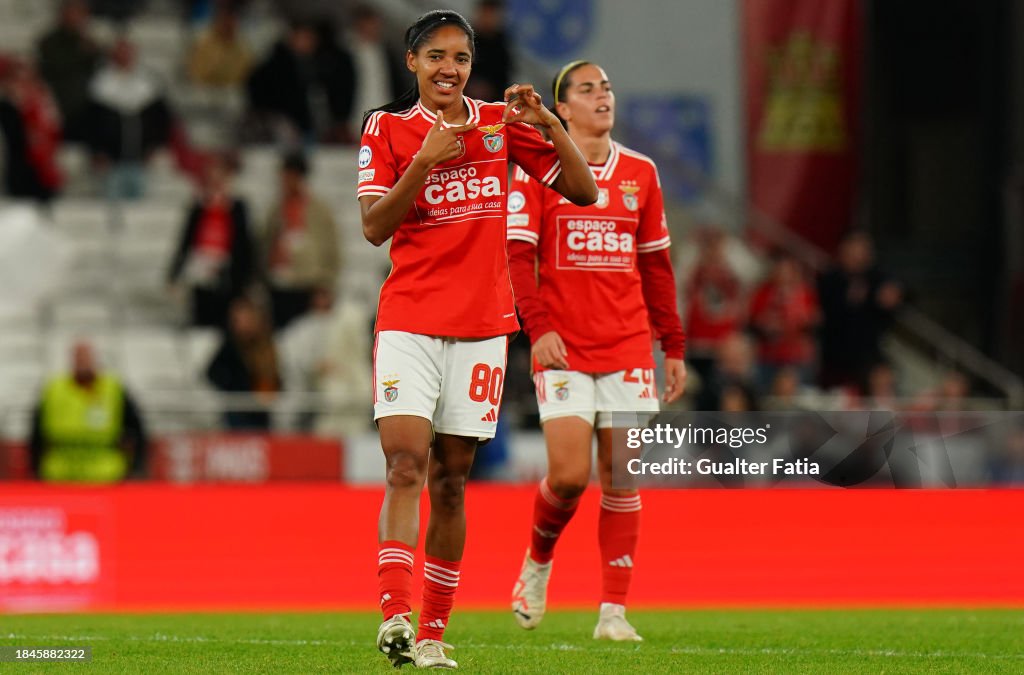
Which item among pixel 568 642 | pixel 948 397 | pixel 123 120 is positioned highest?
pixel 123 120

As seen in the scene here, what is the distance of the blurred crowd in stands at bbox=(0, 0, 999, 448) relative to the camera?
1556cm

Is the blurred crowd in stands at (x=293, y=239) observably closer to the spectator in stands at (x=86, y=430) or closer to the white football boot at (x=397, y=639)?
the spectator in stands at (x=86, y=430)

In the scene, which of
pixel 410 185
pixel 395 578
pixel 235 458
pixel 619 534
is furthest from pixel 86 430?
pixel 410 185

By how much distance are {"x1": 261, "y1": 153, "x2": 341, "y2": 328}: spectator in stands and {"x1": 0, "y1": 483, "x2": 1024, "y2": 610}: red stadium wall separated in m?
3.52

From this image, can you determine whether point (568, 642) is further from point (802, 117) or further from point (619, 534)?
point (802, 117)

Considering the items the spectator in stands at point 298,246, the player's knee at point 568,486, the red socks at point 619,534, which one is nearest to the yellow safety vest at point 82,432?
the spectator in stands at point 298,246

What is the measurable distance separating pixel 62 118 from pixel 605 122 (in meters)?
9.69

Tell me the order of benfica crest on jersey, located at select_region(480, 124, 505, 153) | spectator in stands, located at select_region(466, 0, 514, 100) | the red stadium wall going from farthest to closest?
spectator in stands, located at select_region(466, 0, 514, 100)
the red stadium wall
benfica crest on jersey, located at select_region(480, 124, 505, 153)

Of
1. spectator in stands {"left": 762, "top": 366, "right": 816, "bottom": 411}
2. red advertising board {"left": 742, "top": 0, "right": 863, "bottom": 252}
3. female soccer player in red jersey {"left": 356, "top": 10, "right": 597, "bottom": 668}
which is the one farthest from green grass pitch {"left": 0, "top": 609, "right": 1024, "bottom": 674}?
red advertising board {"left": 742, "top": 0, "right": 863, "bottom": 252}

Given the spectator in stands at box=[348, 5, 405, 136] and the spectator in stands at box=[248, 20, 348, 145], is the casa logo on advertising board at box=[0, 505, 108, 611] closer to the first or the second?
the spectator in stands at box=[248, 20, 348, 145]

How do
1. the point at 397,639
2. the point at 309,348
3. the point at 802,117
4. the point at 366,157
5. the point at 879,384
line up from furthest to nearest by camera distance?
1. the point at 802,117
2. the point at 879,384
3. the point at 309,348
4. the point at 366,157
5. the point at 397,639

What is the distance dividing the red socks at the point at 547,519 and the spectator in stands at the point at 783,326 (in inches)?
300

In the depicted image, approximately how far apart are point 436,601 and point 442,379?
845 millimetres

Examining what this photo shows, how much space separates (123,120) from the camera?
1708cm
